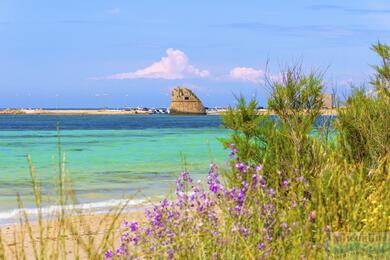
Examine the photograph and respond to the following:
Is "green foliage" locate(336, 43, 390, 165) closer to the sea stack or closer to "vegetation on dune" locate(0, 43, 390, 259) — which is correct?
"vegetation on dune" locate(0, 43, 390, 259)

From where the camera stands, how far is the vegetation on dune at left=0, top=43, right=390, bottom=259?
5867 millimetres

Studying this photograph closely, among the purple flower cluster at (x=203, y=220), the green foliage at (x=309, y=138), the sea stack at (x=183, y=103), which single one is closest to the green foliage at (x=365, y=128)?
the green foliage at (x=309, y=138)

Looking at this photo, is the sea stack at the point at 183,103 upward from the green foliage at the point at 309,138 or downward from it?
upward

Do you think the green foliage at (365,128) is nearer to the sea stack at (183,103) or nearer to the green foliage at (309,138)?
the green foliage at (309,138)

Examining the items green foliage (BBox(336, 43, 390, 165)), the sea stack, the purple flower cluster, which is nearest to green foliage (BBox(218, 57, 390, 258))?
green foliage (BBox(336, 43, 390, 165))

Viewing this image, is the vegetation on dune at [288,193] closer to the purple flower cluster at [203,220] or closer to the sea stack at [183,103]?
the purple flower cluster at [203,220]

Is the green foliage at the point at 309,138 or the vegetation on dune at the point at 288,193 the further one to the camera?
the green foliage at the point at 309,138

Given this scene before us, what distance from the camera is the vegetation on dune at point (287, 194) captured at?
5.87 m

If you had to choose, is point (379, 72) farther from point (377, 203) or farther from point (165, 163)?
point (165, 163)

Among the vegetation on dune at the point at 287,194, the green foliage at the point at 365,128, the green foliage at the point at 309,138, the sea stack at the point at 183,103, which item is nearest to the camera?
the vegetation on dune at the point at 287,194

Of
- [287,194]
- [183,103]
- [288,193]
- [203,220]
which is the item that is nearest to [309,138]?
[287,194]

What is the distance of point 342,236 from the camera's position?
A: 5.87 meters

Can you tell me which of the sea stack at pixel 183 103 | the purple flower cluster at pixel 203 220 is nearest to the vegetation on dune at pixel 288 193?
the purple flower cluster at pixel 203 220

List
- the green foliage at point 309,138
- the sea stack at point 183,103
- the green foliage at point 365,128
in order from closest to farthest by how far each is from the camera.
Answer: the green foliage at point 309,138
the green foliage at point 365,128
the sea stack at point 183,103
